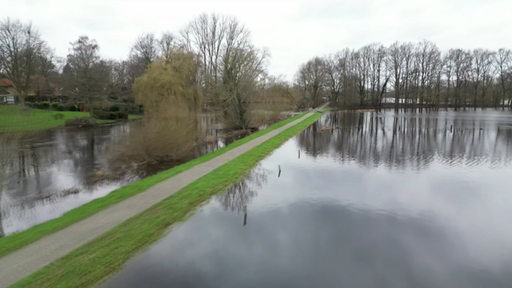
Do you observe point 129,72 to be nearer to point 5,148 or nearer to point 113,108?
point 113,108

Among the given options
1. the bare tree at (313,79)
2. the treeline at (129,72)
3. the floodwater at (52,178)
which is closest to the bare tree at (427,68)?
the bare tree at (313,79)

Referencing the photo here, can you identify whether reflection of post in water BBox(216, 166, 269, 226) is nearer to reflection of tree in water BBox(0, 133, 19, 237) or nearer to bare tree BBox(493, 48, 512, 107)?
reflection of tree in water BBox(0, 133, 19, 237)

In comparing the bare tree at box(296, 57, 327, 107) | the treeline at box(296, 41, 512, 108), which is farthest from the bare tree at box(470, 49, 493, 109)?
the bare tree at box(296, 57, 327, 107)

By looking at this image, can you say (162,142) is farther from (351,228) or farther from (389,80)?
(389,80)

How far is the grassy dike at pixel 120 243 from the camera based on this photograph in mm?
5840

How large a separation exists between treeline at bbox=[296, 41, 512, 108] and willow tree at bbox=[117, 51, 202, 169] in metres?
52.6

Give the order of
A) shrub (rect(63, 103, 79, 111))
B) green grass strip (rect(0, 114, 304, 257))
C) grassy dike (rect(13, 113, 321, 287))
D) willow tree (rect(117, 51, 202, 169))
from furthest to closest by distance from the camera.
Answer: shrub (rect(63, 103, 79, 111))
willow tree (rect(117, 51, 202, 169))
green grass strip (rect(0, 114, 304, 257))
grassy dike (rect(13, 113, 321, 287))

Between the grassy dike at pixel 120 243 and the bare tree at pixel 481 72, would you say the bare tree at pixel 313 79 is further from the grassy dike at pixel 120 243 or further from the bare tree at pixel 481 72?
the grassy dike at pixel 120 243

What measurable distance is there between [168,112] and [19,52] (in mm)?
32062

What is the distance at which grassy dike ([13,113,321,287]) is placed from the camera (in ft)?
19.2

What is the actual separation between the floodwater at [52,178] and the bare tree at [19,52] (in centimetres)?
2286

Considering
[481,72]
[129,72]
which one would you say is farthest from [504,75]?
[129,72]

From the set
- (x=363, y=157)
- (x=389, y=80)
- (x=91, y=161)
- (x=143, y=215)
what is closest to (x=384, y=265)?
(x=143, y=215)

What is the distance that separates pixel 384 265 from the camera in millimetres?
6527
